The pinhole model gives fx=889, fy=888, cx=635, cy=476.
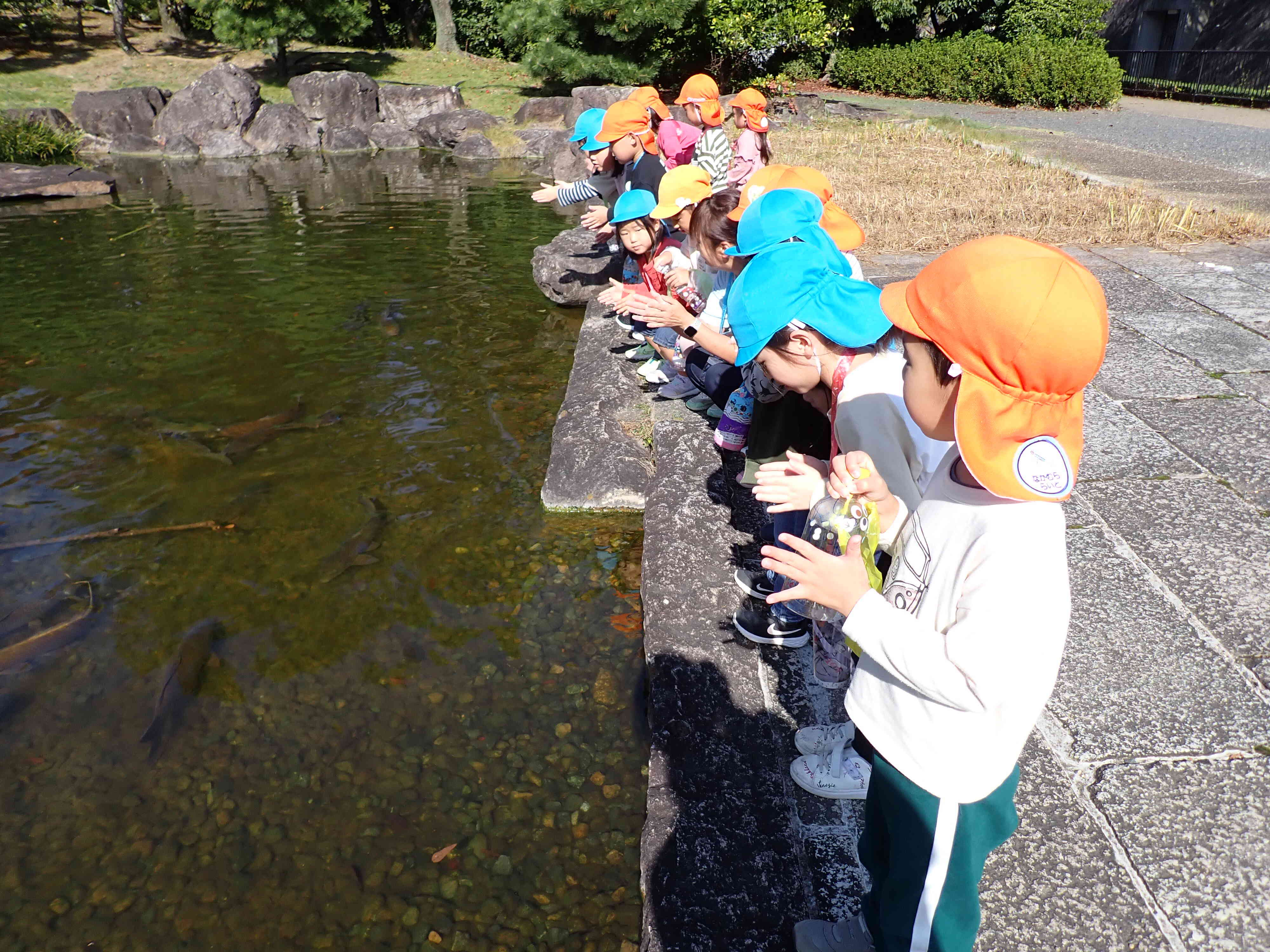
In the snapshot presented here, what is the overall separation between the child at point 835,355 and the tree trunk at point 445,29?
31.2 meters

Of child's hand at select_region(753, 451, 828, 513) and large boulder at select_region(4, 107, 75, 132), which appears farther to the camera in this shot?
large boulder at select_region(4, 107, 75, 132)

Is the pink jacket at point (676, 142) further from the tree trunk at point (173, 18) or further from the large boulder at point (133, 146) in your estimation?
the tree trunk at point (173, 18)

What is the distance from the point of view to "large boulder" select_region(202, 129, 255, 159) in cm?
2014

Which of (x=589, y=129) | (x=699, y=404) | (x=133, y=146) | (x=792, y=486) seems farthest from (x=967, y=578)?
(x=133, y=146)

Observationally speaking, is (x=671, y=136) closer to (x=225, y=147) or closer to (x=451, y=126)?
(x=451, y=126)

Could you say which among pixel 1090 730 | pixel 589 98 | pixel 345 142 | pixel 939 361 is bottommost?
pixel 1090 730

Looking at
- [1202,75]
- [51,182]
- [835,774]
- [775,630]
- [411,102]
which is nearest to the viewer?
[835,774]

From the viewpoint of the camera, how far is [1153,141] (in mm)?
14336

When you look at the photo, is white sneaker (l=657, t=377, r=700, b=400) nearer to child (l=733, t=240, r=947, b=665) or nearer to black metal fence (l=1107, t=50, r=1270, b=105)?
child (l=733, t=240, r=947, b=665)

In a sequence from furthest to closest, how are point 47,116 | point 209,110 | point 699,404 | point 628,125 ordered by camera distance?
point 209,110, point 47,116, point 628,125, point 699,404

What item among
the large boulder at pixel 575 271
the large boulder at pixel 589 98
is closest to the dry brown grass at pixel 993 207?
the large boulder at pixel 575 271

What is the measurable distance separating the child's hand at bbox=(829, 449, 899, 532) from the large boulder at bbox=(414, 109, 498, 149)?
20.6 metres

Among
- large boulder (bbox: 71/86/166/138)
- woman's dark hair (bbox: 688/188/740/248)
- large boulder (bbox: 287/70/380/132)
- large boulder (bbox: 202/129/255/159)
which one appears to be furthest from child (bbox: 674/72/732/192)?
large boulder (bbox: 71/86/166/138)

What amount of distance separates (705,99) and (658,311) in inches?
205
